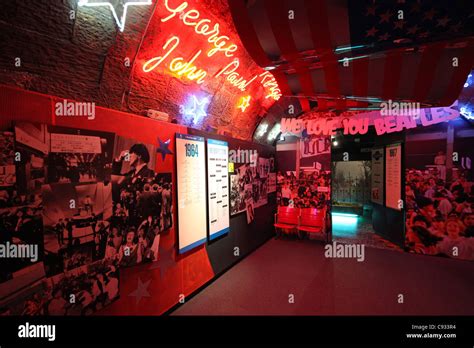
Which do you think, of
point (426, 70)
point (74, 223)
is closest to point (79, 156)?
point (74, 223)

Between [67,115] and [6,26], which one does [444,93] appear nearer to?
[67,115]

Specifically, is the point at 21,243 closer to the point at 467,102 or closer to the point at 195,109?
the point at 195,109

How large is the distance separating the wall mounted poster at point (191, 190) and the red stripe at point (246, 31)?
1439mm

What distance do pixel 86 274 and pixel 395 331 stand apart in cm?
320

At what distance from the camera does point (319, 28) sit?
2.49 meters

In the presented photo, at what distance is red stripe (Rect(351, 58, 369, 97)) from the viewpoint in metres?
3.17

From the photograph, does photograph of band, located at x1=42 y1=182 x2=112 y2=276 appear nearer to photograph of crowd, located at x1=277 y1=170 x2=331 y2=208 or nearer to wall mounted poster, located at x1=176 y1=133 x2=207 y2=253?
wall mounted poster, located at x1=176 y1=133 x2=207 y2=253

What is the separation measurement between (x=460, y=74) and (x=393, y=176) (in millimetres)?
3154

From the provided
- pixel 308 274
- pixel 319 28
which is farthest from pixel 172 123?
pixel 308 274

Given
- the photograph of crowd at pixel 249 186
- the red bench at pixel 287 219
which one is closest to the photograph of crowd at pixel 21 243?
the photograph of crowd at pixel 249 186

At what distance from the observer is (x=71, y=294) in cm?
195

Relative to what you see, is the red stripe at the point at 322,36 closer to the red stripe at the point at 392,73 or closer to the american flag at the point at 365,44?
the american flag at the point at 365,44

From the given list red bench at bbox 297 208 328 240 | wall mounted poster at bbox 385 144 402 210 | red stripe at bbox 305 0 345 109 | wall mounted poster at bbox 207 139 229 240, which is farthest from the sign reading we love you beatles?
wall mounted poster at bbox 207 139 229 240

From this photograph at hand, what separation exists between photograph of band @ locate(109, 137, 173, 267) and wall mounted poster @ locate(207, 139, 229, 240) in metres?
0.96
